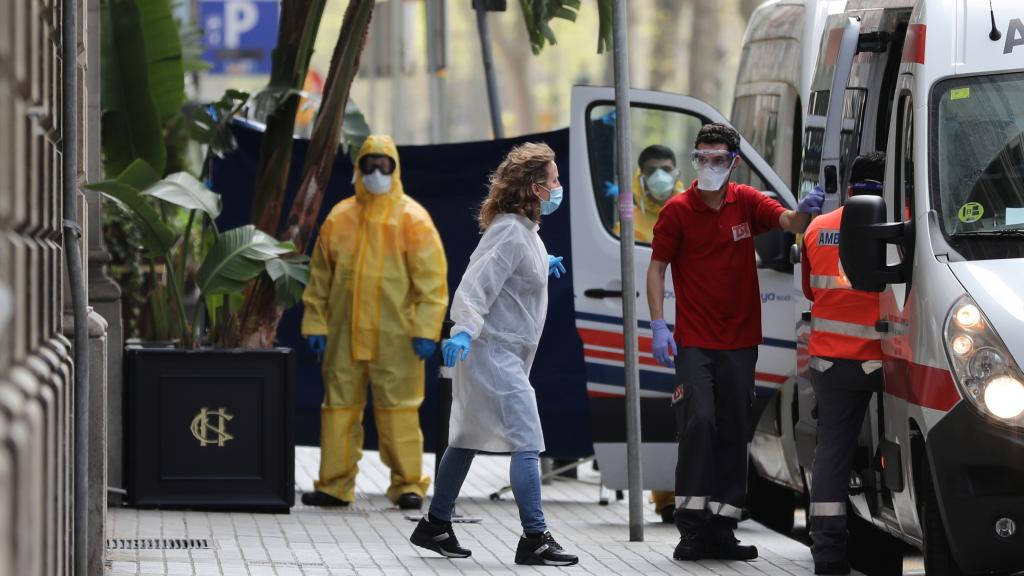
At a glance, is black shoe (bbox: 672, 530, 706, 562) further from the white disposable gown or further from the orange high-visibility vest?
the orange high-visibility vest

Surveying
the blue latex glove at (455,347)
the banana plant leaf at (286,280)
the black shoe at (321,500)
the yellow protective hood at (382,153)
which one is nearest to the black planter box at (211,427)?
the banana plant leaf at (286,280)

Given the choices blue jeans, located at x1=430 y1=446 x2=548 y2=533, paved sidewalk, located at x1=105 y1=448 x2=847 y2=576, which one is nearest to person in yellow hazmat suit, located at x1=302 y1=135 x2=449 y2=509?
paved sidewalk, located at x1=105 y1=448 x2=847 y2=576

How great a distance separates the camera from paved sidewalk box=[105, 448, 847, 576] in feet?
25.6

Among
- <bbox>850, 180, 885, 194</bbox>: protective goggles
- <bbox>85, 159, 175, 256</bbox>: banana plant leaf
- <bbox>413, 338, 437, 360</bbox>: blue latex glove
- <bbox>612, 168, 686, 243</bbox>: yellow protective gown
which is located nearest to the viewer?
<bbox>850, 180, 885, 194</bbox>: protective goggles

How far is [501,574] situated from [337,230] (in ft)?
10.8

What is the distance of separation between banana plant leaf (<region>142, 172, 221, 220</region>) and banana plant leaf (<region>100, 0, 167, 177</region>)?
5.41 ft

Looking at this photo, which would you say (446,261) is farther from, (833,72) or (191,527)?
(833,72)

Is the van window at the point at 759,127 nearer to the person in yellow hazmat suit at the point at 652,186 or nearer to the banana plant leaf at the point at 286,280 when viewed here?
the person in yellow hazmat suit at the point at 652,186

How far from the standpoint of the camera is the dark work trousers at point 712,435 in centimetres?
809

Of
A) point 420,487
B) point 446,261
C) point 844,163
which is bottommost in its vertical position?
point 420,487

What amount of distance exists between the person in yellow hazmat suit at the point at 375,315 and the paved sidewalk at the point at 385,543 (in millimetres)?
351

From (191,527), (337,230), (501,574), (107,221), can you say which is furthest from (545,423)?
(107,221)

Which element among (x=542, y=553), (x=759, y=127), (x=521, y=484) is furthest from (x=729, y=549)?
(x=759, y=127)

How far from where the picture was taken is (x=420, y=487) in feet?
34.7
